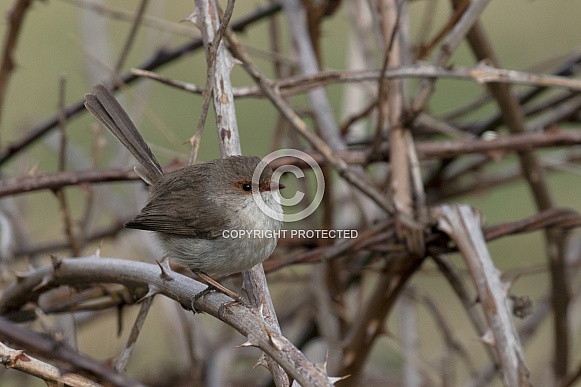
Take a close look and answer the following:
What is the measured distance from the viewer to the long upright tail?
321cm

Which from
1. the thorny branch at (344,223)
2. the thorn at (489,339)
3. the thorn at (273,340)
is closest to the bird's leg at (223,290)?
the thorny branch at (344,223)

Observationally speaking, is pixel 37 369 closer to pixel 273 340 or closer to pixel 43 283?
pixel 273 340

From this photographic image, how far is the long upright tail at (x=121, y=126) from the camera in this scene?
321cm

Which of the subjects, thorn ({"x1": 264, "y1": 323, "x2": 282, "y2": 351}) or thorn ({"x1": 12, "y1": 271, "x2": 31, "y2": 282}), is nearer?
thorn ({"x1": 264, "y1": 323, "x2": 282, "y2": 351})

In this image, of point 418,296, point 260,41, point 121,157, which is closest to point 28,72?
point 260,41

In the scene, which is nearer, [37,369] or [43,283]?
[37,369]

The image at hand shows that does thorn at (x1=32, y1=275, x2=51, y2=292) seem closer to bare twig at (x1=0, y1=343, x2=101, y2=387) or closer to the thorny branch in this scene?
the thorny branch

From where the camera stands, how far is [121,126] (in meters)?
3.25

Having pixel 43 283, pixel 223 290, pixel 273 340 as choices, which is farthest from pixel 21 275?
pixel 273 340

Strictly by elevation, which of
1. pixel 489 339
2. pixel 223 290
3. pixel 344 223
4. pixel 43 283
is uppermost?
pixel 344 223

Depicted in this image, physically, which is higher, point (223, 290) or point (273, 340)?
point (223, 290)

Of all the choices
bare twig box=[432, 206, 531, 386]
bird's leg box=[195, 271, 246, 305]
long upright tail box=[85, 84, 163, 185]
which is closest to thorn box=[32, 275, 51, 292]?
bird's leg box=[195, 271, 246, 305]

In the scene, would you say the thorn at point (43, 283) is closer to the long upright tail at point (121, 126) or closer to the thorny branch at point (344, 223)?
the thorny branch at point (344, 223)

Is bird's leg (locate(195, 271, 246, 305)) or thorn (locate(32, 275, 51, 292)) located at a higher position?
thorn (locate(32, 275, 51, 292))
